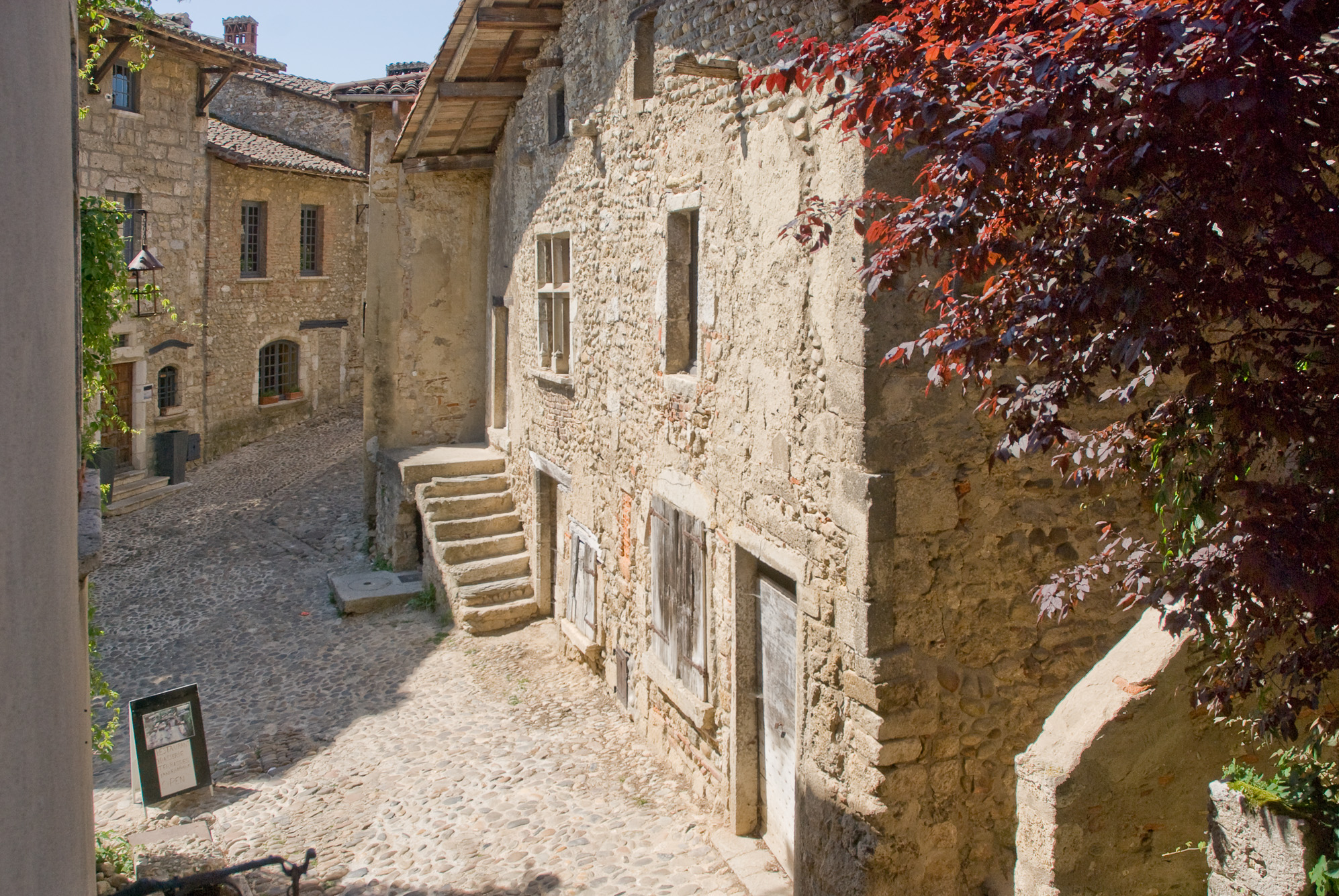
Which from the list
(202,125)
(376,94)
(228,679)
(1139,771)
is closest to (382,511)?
(228,679)

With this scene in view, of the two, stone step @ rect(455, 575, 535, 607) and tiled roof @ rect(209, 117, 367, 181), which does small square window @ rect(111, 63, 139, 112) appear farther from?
stone step @ rect(455, 575, 535, 607)

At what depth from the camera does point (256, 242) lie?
802 inches

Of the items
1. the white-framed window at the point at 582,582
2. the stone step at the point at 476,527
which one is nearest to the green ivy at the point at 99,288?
the white-framed window at the point at 582,582

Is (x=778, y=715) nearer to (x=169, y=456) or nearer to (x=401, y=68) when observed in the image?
(x=169, y=456)

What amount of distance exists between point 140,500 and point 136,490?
43cm

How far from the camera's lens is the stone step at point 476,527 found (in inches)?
454

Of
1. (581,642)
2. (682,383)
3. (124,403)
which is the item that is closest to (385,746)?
(581,642)

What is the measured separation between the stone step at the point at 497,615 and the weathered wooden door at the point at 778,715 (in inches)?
179

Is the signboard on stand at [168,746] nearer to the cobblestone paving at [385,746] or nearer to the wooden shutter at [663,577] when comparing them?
the cobblestone paving at [385,746]

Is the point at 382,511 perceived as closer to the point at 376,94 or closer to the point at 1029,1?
the point at 376,94

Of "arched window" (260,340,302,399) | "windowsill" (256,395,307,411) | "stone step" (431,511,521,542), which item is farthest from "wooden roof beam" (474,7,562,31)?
"arched window" (260,340,302,399)

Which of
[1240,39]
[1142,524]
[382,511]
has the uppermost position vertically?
[1240,39]

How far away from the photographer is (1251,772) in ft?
11.8

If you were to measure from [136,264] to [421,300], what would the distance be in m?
3.45
